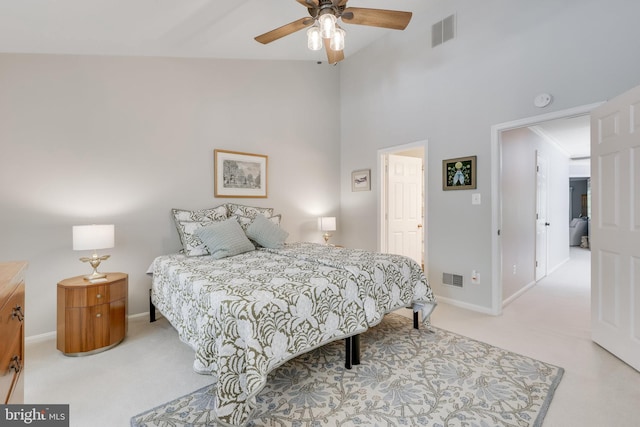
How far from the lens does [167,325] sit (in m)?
3.08

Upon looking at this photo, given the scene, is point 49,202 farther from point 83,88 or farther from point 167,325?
point 167,325

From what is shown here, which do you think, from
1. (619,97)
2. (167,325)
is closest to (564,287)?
(619,97)

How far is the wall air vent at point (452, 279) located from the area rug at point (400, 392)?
44.0 inches

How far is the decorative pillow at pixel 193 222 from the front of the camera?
3.10m

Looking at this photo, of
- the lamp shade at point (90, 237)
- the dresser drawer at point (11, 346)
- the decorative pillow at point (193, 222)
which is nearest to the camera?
the dresser drawer at point (11, 346)

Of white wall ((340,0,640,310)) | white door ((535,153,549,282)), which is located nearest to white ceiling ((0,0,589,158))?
white wall ((340,0,640,310))

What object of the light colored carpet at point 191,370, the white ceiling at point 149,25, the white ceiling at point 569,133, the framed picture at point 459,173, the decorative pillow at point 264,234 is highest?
the white ceiling at point 149,25

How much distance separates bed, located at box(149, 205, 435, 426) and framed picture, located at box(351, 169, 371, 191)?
1901mm

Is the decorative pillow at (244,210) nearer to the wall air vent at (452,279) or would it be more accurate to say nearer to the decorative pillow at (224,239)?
the decorative pillow at (224,239)

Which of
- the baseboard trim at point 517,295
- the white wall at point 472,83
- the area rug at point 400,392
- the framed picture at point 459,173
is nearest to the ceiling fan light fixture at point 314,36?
the white wall at point 472,83

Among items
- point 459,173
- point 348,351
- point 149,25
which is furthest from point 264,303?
point 459,173

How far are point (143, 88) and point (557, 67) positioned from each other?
4151 millimetres

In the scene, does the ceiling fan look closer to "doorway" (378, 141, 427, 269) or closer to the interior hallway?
"doorway" (378, 141, 427, 269)

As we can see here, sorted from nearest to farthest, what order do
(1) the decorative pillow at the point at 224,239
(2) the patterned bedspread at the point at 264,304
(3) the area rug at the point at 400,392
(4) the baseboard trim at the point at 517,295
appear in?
(2) the patterned bedspread at the point at 264,304
(3) the area rug at the point at 400,392
(1) the decorative pillow at the point at 224,239
(4) the baseboard trim at the point at 517,295
